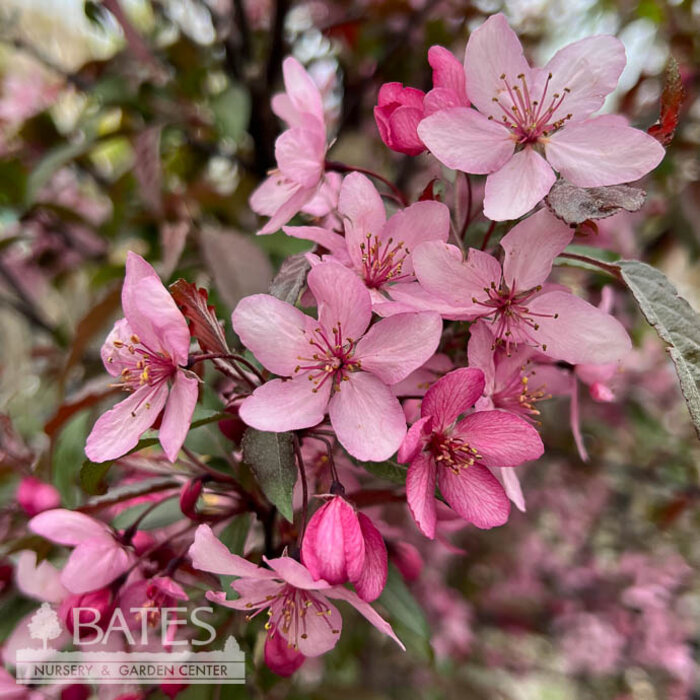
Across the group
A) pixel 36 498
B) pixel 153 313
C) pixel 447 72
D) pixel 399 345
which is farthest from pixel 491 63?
pixel 36 498

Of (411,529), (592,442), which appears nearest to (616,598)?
(592,442)

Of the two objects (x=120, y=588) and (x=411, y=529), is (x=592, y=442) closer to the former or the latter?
(x=411, y=529)

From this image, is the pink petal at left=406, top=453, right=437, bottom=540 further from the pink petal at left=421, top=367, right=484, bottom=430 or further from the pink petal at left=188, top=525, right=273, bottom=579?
the pink petal at left=188, top=525, right=273, bottom=579

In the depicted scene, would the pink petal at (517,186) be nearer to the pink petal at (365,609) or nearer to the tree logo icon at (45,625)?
the pink petal at (365,609)

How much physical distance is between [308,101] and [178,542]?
21.5 inches

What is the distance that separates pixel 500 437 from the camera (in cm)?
51

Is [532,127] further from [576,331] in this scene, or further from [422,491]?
[422,491]

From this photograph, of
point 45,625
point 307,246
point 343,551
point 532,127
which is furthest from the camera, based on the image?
point 307,246

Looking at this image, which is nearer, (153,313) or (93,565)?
(153,313)

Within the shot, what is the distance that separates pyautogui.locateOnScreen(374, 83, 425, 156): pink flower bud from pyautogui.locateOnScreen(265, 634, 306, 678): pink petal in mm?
498

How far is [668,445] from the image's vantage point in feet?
6.61

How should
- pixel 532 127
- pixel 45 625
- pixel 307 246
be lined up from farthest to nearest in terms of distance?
pixel 307 246 → pixel 45 625 → pixel 532 127

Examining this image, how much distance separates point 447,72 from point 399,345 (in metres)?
0.28

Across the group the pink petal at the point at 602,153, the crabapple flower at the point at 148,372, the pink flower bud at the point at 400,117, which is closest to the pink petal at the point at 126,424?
the crabapple flower at the point at 148,372
